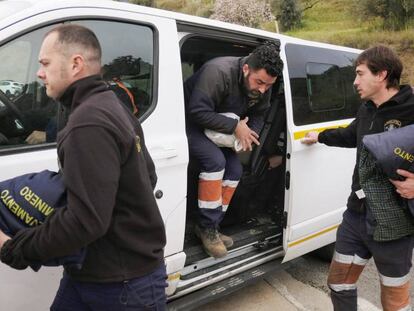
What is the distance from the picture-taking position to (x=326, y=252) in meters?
4.00

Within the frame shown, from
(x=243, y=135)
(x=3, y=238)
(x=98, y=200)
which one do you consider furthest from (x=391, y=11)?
(x=3, y=238)

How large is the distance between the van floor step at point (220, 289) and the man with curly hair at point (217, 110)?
0.21m

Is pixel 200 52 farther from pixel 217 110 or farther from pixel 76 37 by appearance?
pixel 76 37

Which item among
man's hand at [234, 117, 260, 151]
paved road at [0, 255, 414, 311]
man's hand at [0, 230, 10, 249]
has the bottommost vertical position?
paved road at [0, 255, 414, 311]

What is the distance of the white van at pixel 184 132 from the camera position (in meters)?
1.91

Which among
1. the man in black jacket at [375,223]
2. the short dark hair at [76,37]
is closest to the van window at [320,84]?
the man in black jacket at [375,223]

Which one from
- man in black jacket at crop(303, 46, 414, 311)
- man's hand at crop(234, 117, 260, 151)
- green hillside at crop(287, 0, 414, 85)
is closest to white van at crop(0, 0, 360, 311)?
man's hand at crop(234, 117, 260, 151)

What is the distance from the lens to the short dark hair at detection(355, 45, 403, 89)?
239 cm

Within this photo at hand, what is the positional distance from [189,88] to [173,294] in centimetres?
143

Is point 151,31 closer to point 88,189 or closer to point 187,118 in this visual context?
point 187,118

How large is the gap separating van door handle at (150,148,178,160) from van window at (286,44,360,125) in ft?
4.14

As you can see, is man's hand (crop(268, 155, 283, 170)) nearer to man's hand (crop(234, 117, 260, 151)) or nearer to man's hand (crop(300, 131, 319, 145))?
man's hand (crop(300, 131, 319, 145))

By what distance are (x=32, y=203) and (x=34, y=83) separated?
0.74m

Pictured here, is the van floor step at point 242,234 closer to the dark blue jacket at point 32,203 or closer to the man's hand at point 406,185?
the man's hand at point 406,185
